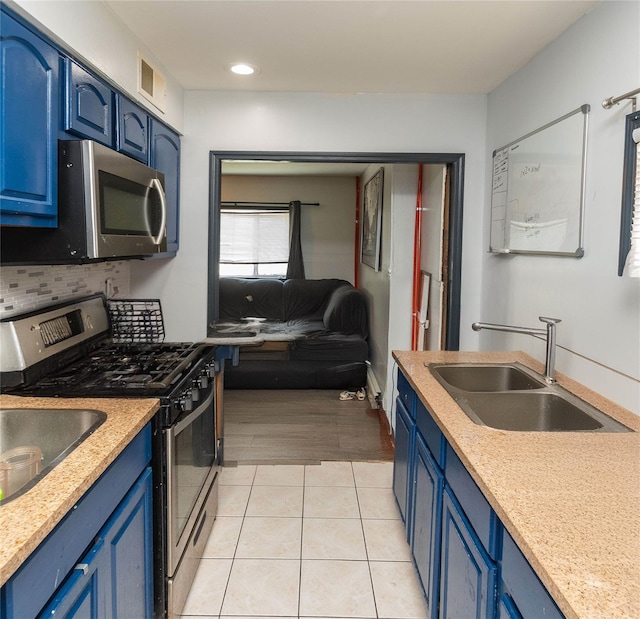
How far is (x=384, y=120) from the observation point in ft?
9.78

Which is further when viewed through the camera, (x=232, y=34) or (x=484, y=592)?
(x=232, y=34)

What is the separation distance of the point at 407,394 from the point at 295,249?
4.22 metres

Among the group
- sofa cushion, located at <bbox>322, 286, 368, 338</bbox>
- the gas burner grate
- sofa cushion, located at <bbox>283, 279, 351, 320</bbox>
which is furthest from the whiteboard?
sofa cushion, located at <bbox>283, 279, 351, 320</bbox>

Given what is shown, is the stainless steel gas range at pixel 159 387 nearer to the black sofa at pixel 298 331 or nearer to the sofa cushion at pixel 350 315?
the black sofa at pixel 298 331

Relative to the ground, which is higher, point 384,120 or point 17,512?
point 384,120

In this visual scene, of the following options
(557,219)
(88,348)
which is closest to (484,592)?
(557,219)

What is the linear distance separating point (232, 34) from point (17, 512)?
1.88 metres

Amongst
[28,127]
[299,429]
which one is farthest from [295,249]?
[28,127]

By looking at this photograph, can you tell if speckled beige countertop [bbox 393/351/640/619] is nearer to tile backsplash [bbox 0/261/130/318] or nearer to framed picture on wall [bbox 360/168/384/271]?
tile backsplash [bbox 0/261/130/318]

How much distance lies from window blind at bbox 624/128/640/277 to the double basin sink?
17.0 inches

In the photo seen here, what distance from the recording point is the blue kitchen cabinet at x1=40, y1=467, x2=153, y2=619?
3.84 feet

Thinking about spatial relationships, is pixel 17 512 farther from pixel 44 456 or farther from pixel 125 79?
pixel 125 79

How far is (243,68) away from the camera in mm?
2582

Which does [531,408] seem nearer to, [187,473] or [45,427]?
[187,473]
